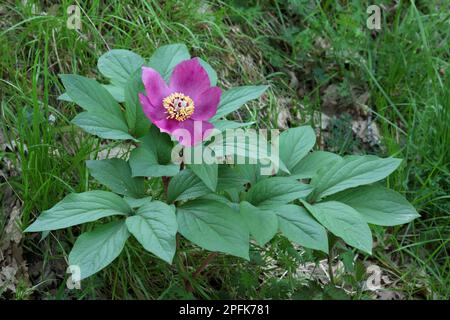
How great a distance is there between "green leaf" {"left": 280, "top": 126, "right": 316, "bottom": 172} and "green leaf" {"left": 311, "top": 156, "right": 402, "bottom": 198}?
3.2 inches

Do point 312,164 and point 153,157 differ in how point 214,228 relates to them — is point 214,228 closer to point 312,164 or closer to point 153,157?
point 153,157

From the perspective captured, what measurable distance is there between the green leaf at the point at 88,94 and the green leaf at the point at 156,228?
314 millimetres

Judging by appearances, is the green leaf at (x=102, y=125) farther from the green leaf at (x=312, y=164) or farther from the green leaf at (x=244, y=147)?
the green leaf at (x=312, y=164)

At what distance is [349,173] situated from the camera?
75.7 inches

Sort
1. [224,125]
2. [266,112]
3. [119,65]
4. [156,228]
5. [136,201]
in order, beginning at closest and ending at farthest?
[156,228]
[136,201]
[224,125]
[119,65]
[266,112]

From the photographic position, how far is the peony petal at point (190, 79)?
6.22 ft

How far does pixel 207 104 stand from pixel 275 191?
1.01ft

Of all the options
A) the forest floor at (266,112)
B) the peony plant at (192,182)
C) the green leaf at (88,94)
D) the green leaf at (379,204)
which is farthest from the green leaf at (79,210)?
the green leaf at (379,204)

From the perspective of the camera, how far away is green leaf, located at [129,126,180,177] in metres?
1.75

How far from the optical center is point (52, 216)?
5.51ft

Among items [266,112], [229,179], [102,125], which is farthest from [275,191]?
[266,112]

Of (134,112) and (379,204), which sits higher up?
(134,112)

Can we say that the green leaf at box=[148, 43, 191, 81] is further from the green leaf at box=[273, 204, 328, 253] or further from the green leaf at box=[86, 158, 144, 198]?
the green leaf at box=[273, 204, 328, 253]
